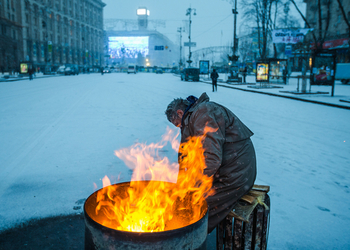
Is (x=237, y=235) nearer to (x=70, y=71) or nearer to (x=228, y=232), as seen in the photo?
(x=228, y=232)

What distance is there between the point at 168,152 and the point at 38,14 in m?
72.1

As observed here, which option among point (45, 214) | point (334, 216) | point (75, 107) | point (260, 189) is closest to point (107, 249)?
point (260, 189)

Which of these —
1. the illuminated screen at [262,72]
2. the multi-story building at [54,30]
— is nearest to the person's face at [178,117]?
the illuminated screen at [262,72]

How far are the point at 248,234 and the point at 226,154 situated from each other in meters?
A: 0.65

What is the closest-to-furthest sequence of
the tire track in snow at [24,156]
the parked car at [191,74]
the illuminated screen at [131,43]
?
the tire track in snow at [24,156]
the parked car at [191,74]
the illuminated screen at [131,43]

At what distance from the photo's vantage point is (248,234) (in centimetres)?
237

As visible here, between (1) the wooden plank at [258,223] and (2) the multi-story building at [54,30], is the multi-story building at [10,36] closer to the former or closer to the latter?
(2) the multi-story building at [54,30]

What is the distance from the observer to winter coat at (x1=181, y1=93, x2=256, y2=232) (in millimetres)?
2229

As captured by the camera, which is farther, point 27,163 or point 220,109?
point 27,163

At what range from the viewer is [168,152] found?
6.28 m

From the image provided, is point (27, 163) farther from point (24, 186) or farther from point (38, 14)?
point (38, 14)

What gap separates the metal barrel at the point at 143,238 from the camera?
1.71 meters

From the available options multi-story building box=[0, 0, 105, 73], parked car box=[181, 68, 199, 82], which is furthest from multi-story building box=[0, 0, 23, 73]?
parked car box=[181, 68, 199, 82]

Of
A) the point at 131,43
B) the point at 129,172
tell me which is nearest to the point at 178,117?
the point at 129,172
